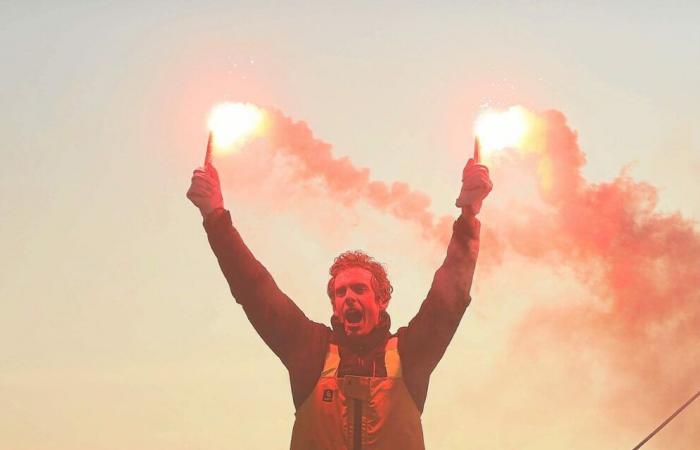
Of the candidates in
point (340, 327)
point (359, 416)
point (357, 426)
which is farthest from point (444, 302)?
point (357, 426)

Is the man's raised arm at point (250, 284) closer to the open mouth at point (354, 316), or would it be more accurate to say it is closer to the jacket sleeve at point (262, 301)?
the jacket sleeve at point (262, 301)

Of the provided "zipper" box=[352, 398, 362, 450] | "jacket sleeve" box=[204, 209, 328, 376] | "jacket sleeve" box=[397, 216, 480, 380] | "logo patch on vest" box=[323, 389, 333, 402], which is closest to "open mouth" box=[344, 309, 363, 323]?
"jacket sleeve" box=[204, 209, 328, 376]

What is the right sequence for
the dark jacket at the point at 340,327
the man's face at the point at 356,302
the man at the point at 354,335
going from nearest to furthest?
the man at the point at 354,335 → the dark jacket at the point at 340,327 → the man's face at the point at 356,302

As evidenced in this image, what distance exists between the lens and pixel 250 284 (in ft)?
37.8

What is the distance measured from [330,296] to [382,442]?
197 cm

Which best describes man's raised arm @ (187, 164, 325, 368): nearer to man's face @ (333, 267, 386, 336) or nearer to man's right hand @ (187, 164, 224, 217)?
man's right hand @ (187, 164, 224, 217)

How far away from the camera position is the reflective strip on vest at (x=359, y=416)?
10953 millimetres

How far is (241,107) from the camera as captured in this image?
13555mm

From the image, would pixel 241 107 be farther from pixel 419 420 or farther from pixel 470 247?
pixel 419 420

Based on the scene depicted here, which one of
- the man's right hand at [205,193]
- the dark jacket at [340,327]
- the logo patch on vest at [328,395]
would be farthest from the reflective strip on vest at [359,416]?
the man's right hand at [205,193]

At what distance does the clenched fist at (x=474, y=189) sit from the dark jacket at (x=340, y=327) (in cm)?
15

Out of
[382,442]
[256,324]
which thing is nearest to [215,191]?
[256,324]

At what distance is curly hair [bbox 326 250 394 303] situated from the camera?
1192cm

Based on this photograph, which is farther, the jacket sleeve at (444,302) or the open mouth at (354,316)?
the open mouth at (354,316)
